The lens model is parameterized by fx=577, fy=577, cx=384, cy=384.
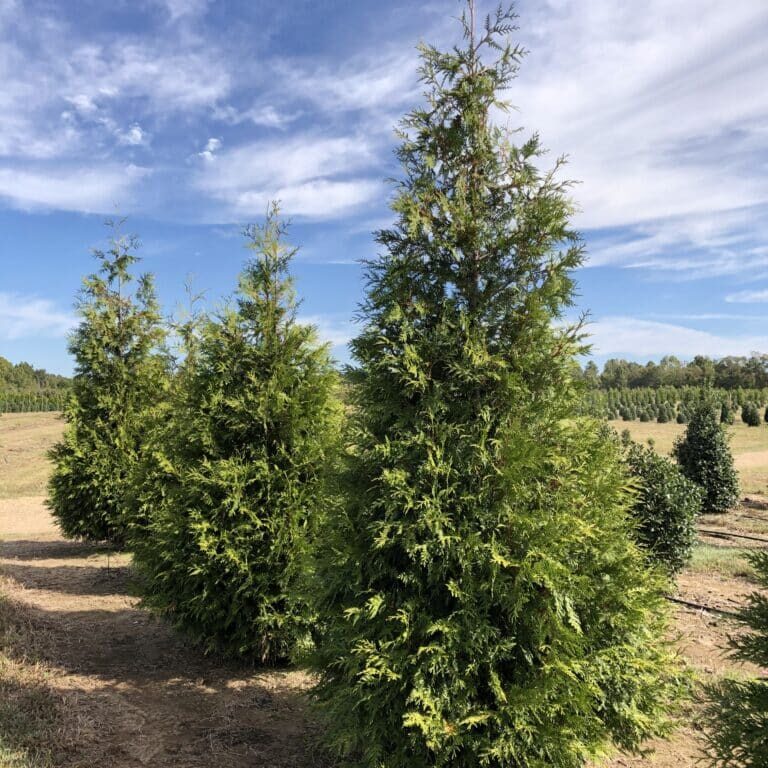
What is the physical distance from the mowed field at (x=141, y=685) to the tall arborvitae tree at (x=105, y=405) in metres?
1.29

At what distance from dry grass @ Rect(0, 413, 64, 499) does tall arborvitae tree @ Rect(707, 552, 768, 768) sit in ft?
60.4

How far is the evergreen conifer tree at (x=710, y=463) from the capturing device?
672 inches

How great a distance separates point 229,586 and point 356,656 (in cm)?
320

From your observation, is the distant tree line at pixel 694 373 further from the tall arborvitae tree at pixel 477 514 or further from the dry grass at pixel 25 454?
the tall arborvitae tree at pixel 477 514

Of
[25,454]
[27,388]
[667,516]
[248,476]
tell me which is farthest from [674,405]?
[27,388]

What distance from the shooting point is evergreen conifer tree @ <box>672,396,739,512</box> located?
17078 millimetres

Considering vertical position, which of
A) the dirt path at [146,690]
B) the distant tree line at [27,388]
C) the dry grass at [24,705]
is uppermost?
the distant tree line at [27,388]

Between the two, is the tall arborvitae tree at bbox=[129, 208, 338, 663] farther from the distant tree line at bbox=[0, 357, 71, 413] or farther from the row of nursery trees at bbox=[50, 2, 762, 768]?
the distant tree line at bbox=[0, 357, 71, 413]

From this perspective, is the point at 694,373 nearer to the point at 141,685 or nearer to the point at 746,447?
the point at 746,447

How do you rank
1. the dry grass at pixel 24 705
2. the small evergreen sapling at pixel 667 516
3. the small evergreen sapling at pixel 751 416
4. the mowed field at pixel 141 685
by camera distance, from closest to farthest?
the dry grass at pixel 24 705 → the mowed field at pixel 141 685 → the small evergreen sapling at pixel 667 516 → the small evergreen sapling at pixel 751 416

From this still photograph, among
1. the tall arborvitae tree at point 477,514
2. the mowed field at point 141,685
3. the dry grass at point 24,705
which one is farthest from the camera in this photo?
the mowed field at point 141,685

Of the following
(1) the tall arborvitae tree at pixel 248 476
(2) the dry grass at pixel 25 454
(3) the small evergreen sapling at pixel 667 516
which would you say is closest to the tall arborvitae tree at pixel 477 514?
(1) the tall arborvitae tree at pixel 248 476

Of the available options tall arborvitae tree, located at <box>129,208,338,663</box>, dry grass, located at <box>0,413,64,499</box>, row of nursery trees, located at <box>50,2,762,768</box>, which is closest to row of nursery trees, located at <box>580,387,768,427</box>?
dry grass, located at <box>0,413,64,499</box>

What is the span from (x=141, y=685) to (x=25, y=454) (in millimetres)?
33197
